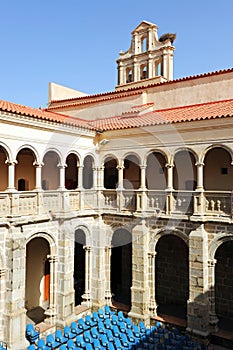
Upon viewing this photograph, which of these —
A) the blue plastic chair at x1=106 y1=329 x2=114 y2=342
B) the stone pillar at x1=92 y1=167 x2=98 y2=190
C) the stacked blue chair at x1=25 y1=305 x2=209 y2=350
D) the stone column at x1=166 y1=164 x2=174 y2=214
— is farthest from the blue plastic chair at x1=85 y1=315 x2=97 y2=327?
the stone pillar at x1=92 y1=167 x2=98 y2=190

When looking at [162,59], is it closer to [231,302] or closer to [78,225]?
[78,225]

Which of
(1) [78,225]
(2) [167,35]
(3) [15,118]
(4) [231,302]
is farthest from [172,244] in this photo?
(2) [167,35]

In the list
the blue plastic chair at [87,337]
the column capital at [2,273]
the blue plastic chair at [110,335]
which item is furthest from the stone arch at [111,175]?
the column capital at [2,273]

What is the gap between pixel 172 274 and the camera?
1530cm

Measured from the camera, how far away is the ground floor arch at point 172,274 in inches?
584

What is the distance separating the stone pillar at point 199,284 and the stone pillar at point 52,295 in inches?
203

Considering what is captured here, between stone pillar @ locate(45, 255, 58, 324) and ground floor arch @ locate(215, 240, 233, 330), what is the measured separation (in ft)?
22.9

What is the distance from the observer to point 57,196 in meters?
12.6

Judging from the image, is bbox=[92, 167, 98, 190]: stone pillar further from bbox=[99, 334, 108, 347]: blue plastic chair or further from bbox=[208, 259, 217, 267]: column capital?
bbox=[99, 334, 108, 347]: blue plastic chair

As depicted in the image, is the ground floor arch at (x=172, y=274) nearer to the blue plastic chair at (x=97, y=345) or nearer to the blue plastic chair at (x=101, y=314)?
the blue plastic chair at (x=101, y=314)

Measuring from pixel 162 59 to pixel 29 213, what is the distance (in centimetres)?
1263

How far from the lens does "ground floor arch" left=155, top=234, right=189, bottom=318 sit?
48.7 ft

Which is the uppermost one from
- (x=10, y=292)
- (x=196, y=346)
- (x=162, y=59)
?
(x=162, y=59)

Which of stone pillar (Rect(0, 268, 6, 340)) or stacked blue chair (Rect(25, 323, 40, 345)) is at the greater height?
stone pillar (Rect(0, 268, 6, 340))
